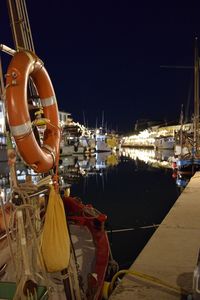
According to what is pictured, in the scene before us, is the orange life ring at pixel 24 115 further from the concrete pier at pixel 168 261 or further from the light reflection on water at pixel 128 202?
the light reflection on water at pixel 128 202

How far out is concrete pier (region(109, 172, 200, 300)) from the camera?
3391mm

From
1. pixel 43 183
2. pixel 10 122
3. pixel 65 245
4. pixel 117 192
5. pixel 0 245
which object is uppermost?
pixel 10 122

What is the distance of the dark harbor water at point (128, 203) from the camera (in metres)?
8.37

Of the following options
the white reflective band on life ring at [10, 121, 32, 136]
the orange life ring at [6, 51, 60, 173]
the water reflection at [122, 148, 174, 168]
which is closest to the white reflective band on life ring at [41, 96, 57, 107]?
the orange life ring at [6, 51, 60, 173]

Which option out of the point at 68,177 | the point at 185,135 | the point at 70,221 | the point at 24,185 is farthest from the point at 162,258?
the point at 185,135

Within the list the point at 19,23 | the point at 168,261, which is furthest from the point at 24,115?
the point at 168,261

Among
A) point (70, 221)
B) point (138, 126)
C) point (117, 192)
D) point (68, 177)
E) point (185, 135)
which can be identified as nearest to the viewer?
point (70, 221)

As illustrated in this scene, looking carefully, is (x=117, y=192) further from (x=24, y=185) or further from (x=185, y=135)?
(x=24, y=185)

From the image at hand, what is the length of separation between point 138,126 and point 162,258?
14577cm

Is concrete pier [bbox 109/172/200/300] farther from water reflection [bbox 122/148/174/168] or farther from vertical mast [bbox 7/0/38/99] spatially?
water reflection [bbox 122/148/174/168]

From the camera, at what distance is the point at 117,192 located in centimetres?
1816

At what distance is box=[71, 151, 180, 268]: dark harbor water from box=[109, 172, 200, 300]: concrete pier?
0.99 meters

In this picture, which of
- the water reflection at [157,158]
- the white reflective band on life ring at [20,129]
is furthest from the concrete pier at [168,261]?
the water reflection at [157,158]

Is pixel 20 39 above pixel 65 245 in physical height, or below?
above
